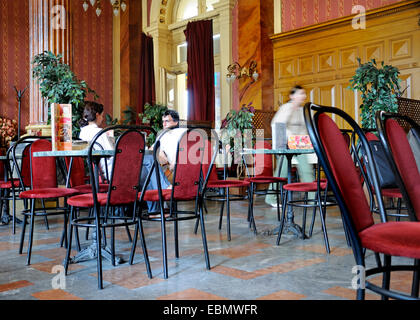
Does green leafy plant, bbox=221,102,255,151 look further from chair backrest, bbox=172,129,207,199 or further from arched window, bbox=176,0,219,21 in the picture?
arched window, bbox=176,0,219,21

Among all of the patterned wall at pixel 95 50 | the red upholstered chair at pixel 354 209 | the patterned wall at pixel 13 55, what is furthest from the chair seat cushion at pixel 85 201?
the patterned wall at pixel 95 50

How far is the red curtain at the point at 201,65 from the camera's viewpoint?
1095 centimetres

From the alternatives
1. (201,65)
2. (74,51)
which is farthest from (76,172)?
(74,51)

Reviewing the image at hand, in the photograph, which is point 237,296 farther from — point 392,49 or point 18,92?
point 18,92

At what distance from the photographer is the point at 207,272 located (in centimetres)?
253

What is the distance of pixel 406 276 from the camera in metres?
2.32

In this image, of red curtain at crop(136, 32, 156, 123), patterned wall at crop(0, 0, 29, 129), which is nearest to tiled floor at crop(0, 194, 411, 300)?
patterned wall at crop(0, 0, 29, 129)

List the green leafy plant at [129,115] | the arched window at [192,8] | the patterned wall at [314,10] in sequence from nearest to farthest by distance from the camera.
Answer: the patterned wall at [314,10] → the green leafy plant at [129,115] → the arched window at [192,8]

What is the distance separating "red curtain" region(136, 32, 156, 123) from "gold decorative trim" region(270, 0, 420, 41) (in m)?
4.21

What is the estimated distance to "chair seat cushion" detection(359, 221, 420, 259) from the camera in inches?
43.3

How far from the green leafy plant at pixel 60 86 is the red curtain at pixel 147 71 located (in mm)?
6135

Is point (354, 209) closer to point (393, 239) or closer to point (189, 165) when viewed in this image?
point (393, 239)

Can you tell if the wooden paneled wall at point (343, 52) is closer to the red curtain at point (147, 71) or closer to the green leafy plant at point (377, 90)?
the green leafy plant at point (377, 90)

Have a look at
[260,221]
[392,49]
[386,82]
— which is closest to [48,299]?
[260,221]
